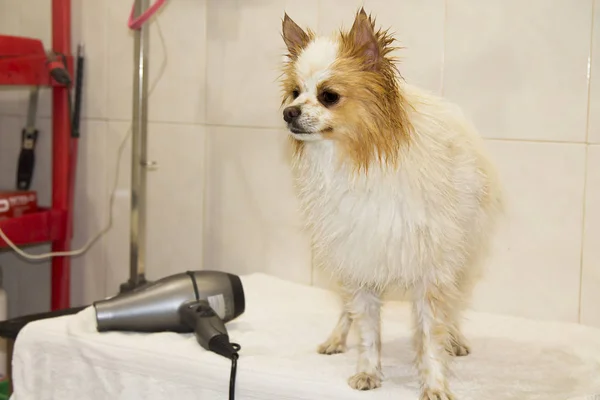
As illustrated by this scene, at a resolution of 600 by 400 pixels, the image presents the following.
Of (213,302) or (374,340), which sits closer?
(374,340)

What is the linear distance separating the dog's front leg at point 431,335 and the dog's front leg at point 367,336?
77 millimetres

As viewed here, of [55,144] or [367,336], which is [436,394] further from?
[55,144]

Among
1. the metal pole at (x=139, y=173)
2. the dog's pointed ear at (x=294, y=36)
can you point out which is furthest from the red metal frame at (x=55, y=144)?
the dog's pointed ear at (x=294, y=36)

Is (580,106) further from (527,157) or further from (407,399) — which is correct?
(407,399)

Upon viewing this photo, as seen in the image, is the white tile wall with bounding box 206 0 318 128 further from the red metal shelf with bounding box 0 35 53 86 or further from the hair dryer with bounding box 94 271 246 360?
the hair dryer with bounding box 94 271 246 360

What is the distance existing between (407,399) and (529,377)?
260 mm

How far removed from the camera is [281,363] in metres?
1.42

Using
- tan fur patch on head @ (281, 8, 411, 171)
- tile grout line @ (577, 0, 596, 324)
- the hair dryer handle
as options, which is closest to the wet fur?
tan fur patch on head @ (281, 8, 411, 171)

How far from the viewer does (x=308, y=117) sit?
126cm

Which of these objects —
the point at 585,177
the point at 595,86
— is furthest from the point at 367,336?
the point at 595,86

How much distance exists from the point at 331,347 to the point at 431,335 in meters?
0.26

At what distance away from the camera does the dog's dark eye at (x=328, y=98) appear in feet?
4.17

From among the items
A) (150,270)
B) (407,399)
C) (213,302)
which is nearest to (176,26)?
(150,270)

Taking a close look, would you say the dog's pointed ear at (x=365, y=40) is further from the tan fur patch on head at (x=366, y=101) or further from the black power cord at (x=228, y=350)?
the black power cord at (x=228, y=350)
